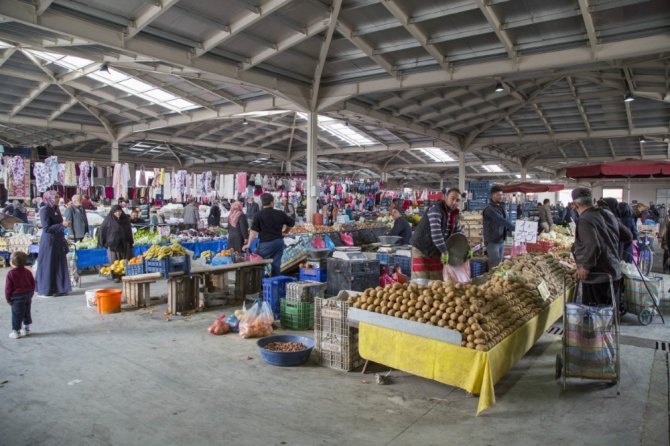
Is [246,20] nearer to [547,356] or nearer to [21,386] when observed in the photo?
[21,386]

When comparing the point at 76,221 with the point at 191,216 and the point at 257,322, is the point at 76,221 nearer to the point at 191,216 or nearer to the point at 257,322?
the point at 191,216

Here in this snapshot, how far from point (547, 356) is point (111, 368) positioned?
4.76 m

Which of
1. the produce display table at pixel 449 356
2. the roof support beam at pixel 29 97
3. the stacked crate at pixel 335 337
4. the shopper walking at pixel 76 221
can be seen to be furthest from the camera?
the roof support beam at pixel 29 97

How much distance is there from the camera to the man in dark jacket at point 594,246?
15.1ft

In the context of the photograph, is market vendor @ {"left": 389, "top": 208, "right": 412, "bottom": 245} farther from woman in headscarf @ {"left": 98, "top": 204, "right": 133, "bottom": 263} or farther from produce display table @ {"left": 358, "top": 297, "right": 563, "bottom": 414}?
woman in headscarf @ {"left": 98, "top": 204, "right": 133, "bottom": 263}

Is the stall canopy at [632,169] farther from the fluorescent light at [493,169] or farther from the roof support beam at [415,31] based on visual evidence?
the fluorescent light at [493,169]

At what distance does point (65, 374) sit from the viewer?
14.4ft

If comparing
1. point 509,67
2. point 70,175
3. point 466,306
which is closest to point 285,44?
point 509,67

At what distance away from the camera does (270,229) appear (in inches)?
285

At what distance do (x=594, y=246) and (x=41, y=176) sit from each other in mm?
12884

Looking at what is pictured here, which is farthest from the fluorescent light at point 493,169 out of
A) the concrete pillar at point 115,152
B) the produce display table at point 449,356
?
the produce display table at point 449,356

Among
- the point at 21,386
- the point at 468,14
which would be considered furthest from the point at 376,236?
the point at 21,386

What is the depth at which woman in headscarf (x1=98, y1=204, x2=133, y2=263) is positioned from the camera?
9.46 metres

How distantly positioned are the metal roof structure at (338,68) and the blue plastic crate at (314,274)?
4806 mm
